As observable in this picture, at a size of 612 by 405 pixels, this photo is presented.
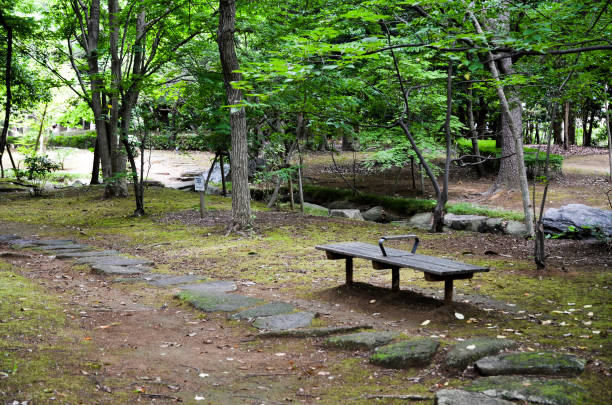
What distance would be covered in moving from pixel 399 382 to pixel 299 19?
30.8 ft

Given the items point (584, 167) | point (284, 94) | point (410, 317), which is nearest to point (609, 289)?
point (410, 317)

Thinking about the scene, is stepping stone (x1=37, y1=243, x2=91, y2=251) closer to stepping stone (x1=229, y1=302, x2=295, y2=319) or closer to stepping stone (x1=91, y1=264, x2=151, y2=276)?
stepping stone (x1=91, y1=264, x2=151, y2=276)

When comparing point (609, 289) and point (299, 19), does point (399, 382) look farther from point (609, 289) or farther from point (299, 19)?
point (299, 19)

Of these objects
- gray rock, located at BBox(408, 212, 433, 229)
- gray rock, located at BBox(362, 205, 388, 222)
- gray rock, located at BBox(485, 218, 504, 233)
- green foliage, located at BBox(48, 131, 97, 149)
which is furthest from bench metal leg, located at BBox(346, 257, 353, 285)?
green foliage, located at BBox(48, 131, 97, 149)

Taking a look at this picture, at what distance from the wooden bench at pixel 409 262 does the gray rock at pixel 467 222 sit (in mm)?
6133

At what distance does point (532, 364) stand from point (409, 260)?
1957mm

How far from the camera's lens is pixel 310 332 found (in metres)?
4.55

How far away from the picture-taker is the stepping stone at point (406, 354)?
369 centimetres

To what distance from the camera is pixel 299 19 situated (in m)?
11.2

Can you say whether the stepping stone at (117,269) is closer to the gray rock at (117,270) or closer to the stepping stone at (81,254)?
the gray rock at (117,270)

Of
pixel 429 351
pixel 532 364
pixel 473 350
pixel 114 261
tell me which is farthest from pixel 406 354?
pixel 114 261

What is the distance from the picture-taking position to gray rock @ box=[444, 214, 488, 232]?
11.5m

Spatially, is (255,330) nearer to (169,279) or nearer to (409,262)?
(409,262)

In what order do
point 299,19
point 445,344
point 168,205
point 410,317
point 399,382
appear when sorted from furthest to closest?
point 168,205 → point 299,19 → point 410,317 → point 445,344 → point 399,382
